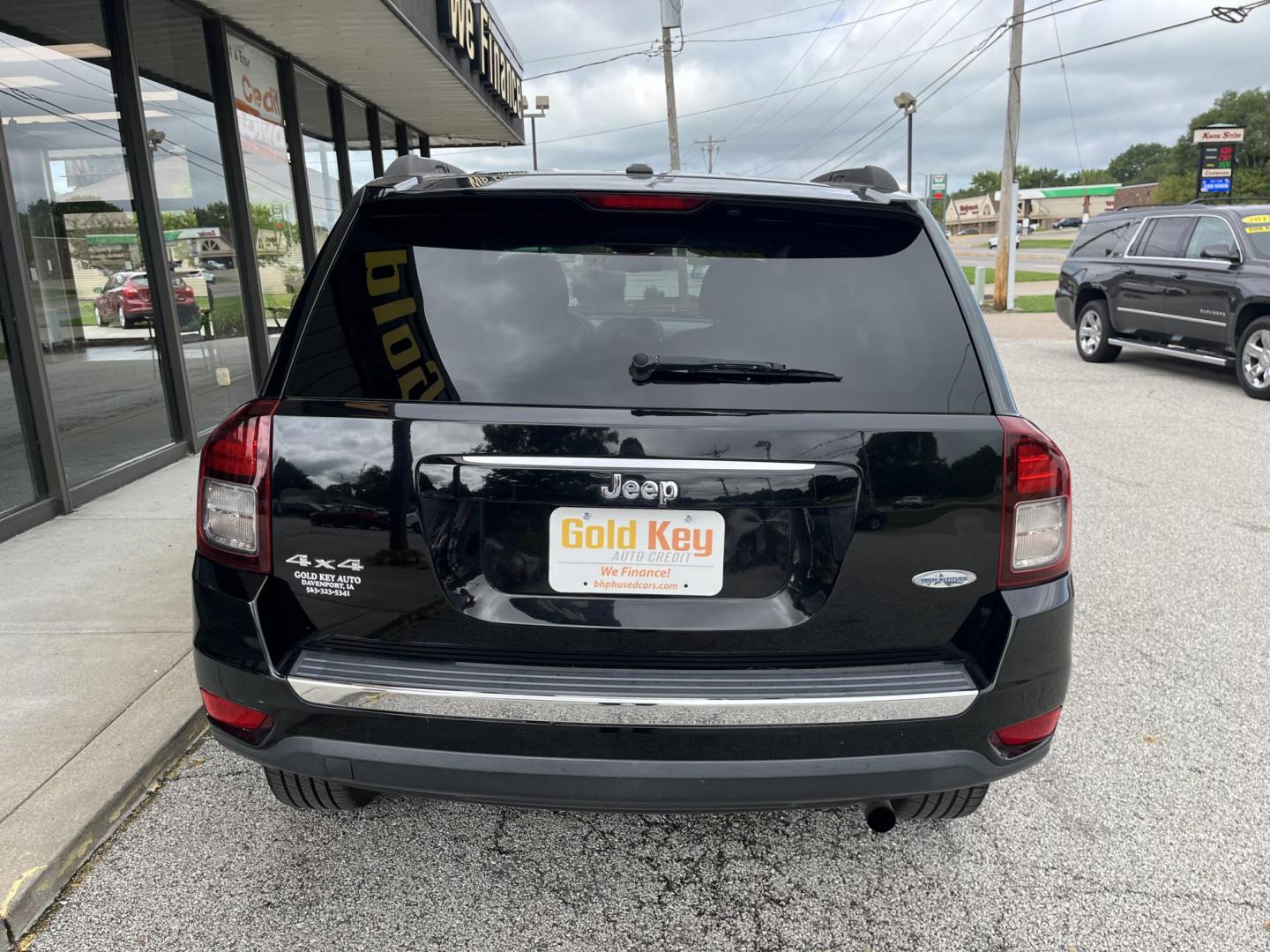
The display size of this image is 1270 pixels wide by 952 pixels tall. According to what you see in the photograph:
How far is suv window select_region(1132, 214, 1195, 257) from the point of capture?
37.2 ft

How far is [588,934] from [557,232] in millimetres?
1746

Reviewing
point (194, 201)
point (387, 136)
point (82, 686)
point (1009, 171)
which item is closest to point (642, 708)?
point (82, 686)

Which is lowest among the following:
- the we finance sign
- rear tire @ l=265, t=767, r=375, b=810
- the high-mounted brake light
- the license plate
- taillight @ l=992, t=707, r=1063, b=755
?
rear tire @ l=265, t=767, r=375, b=810

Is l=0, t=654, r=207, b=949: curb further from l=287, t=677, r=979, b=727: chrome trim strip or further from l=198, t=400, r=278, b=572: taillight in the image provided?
l=287, t=677, r=979, b=727: chrome trim strip

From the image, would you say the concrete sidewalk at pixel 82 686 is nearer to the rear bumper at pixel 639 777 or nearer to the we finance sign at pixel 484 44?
the rear bumper at pixel 639 777

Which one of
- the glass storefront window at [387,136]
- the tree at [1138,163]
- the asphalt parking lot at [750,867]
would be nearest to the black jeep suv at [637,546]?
the asphalt parking lot at [750,867]

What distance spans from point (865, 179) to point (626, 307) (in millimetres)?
901

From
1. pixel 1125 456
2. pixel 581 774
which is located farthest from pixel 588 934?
pixel 1125 456

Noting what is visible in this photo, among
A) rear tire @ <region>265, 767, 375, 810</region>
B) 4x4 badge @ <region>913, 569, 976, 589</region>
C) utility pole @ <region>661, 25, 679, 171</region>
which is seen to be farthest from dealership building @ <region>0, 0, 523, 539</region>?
utility pole @ <region>661, 25, 679, 171</region>

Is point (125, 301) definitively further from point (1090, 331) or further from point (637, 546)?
point (1090, 331)

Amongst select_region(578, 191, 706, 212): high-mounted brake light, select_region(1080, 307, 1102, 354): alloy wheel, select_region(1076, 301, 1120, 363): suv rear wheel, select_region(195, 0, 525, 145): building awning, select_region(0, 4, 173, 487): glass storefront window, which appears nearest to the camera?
select_region(578, 191, 706, 212): high-mounted brake light

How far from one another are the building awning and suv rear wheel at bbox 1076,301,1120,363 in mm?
8954

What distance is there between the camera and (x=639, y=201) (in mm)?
2209

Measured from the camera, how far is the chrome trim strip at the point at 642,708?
78.2 inches
